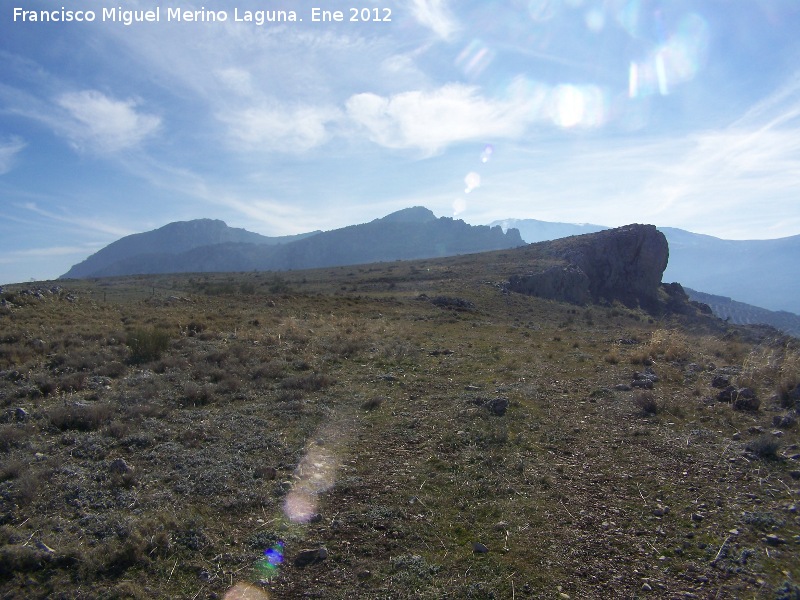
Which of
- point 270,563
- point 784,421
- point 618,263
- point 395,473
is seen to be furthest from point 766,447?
point 618,263

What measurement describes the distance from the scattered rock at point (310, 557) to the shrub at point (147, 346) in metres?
10.5

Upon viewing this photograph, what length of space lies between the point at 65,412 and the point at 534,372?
11.0 meters

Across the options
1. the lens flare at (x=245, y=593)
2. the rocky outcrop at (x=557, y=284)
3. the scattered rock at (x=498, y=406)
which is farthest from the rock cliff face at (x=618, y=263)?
the lens flare at (x=245, y=593)

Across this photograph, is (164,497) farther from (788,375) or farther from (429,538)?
(788,375)

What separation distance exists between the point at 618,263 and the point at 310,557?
7296 centimetres

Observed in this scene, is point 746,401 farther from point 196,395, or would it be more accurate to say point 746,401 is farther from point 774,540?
point 196,395

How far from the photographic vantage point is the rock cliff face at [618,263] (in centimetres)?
6481

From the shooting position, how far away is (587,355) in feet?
52.0

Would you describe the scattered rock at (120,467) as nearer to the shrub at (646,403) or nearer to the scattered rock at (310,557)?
the scattered rock at (310,557)

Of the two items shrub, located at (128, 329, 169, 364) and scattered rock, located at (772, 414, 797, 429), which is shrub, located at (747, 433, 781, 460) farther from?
shrub, located at (128, 329, 169, 364)

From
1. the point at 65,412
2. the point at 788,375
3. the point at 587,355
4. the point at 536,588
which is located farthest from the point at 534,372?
the point at 65,412

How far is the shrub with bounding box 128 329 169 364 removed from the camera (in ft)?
44.8

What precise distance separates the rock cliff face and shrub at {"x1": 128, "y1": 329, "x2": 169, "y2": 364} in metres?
52.6

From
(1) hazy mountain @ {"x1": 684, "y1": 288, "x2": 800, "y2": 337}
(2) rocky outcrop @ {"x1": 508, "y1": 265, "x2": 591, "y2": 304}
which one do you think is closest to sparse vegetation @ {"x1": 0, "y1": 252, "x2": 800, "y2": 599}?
(2) rocky outcrop @ {"x1": 508, "y1": 265, "x2": 591, "y2": 304}
